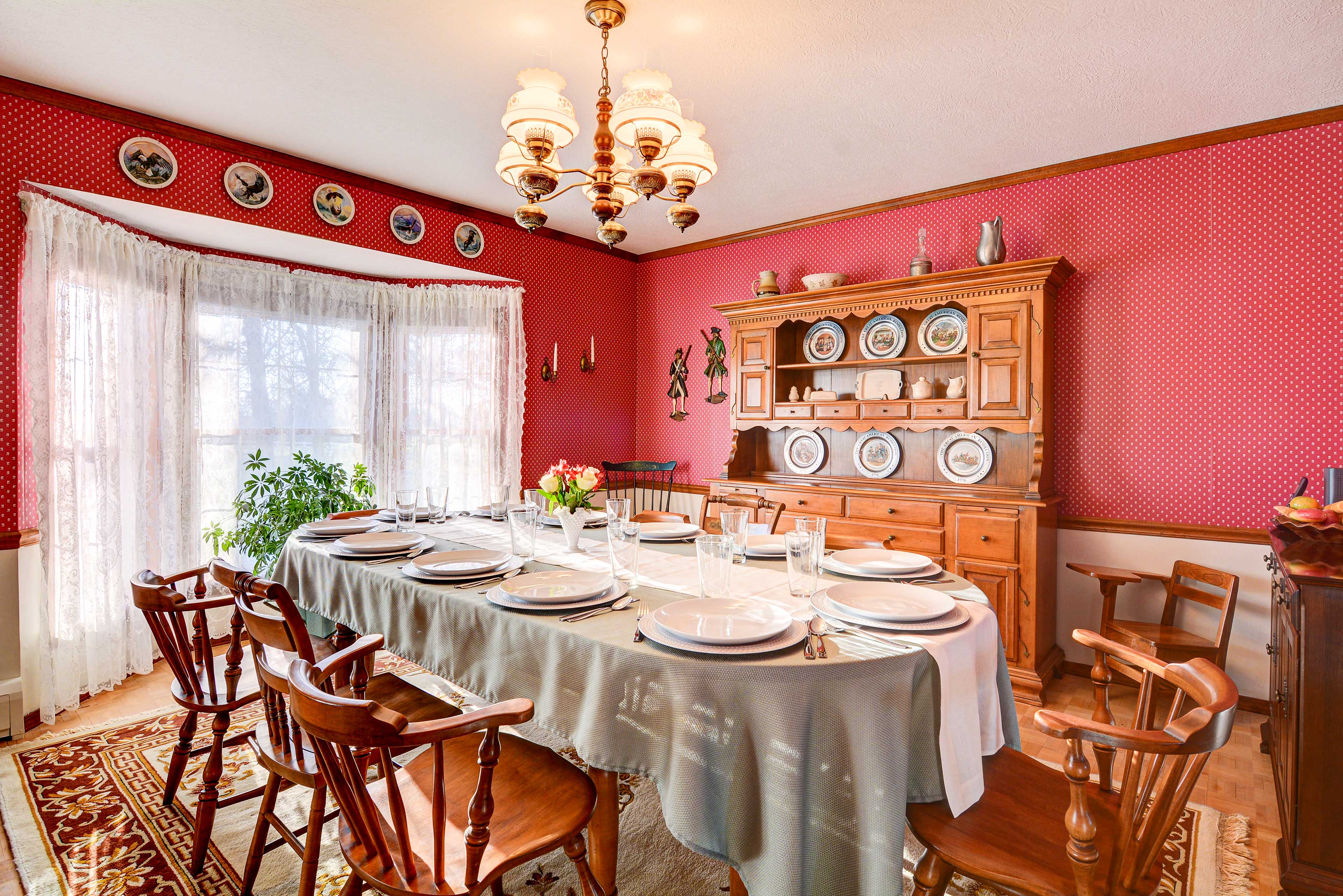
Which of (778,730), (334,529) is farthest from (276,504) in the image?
(778,730)

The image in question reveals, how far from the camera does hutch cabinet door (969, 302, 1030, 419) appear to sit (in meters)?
3.10

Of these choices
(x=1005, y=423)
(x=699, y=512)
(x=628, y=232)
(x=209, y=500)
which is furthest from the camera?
(x=699, y=512)

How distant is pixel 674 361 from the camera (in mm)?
4836

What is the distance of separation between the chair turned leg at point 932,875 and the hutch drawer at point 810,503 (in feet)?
7.55

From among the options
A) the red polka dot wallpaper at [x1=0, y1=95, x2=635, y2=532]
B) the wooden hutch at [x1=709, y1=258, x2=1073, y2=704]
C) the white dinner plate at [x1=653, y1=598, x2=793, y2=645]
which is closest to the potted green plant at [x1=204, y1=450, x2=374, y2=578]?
the red polka dot wallpaper at [x1=0, y1=95, x2=635, y2=532]

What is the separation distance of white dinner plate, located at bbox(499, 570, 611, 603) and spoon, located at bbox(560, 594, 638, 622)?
0.04 meters

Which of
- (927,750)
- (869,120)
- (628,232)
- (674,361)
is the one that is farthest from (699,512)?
(927,750)

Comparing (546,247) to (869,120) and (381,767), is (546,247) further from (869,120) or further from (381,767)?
(381,767)

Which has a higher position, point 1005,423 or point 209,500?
point 1005,423

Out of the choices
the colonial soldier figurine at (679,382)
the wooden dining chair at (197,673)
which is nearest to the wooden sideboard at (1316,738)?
the wooden dining chair at (197,673)

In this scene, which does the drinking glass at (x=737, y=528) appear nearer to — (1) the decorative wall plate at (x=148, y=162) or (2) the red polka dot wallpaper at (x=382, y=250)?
(2) the red polka dot wallpaper at (x=382, y=250)

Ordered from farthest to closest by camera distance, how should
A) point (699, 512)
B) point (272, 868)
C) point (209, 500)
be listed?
point (699, 512) < point (209, 500) < point (272, 868)

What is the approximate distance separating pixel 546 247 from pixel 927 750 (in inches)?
157

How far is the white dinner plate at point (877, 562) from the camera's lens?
1.76 meters
